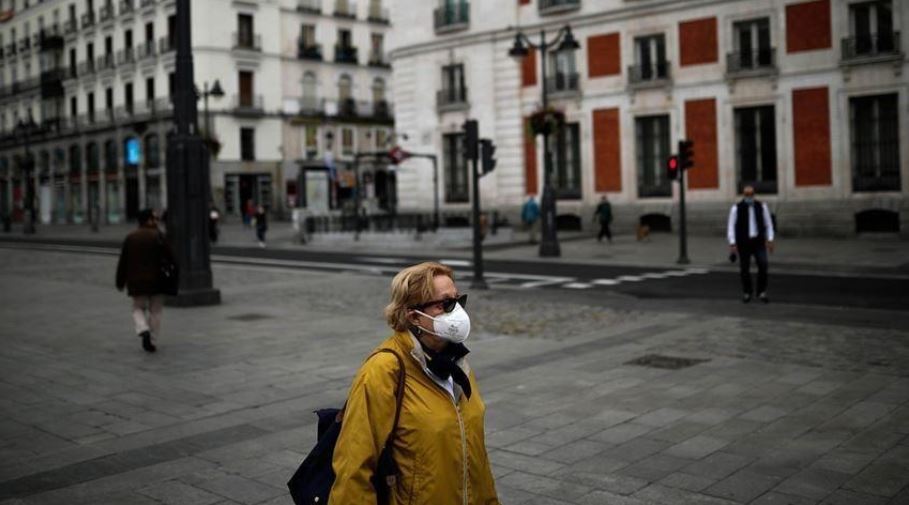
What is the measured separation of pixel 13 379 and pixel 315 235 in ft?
79.3

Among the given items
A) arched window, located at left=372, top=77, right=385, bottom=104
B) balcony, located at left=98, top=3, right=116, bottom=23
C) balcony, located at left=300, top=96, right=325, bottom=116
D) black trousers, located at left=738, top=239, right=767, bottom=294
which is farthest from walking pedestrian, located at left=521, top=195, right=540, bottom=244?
balcony, located at left=98, top=3, right=116, bottom=23

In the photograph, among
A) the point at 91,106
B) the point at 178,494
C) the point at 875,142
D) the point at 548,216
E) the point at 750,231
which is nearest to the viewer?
the point at 178,494

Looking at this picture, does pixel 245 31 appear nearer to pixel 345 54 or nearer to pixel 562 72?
pixel 345 54

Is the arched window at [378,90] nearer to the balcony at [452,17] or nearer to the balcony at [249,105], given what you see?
the balcony at [249,105]

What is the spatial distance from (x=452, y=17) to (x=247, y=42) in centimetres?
2099

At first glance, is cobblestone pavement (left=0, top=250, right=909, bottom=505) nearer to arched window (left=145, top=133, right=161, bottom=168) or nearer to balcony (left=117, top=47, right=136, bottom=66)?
arched window (left=145, top=133, right=161, bottom=168)

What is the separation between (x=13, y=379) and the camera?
8422mm

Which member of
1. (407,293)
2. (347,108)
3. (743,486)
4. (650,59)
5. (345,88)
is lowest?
(743,486)

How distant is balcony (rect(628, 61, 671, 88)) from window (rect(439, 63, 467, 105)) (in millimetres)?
7869

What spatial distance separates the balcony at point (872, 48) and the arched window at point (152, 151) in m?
40.6

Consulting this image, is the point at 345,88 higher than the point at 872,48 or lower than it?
higher

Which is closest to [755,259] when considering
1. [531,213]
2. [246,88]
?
[531,213]

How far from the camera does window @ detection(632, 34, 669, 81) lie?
31797 millimetres

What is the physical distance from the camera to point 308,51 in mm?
57094
